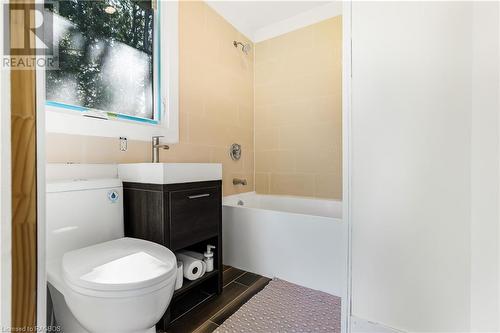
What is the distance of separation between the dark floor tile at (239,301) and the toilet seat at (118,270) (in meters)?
0.60

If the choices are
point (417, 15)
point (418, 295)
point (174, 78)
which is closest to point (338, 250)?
point (418, 295)

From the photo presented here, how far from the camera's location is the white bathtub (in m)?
1.73

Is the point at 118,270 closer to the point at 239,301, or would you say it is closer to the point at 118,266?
the point at 118,266

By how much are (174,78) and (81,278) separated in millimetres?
1550

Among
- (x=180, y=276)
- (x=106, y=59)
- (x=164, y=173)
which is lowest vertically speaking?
(x=180, y=276)

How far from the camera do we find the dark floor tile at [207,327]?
136 centimetres

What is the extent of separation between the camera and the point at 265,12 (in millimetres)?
2557

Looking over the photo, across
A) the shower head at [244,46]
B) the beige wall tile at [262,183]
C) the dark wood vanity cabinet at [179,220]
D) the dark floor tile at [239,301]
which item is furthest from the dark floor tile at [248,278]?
the shower head at [244,46]

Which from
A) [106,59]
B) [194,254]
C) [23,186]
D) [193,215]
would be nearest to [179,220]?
[193,215]

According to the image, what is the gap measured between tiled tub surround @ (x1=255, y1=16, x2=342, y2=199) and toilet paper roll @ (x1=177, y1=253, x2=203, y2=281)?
1.43 meters

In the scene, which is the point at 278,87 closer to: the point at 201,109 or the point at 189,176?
the point at 201,109

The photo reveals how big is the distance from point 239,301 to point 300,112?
1918 mm

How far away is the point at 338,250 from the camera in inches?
66.8

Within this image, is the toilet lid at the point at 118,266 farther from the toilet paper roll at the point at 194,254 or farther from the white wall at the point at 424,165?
the white wall at the point at 424,165
